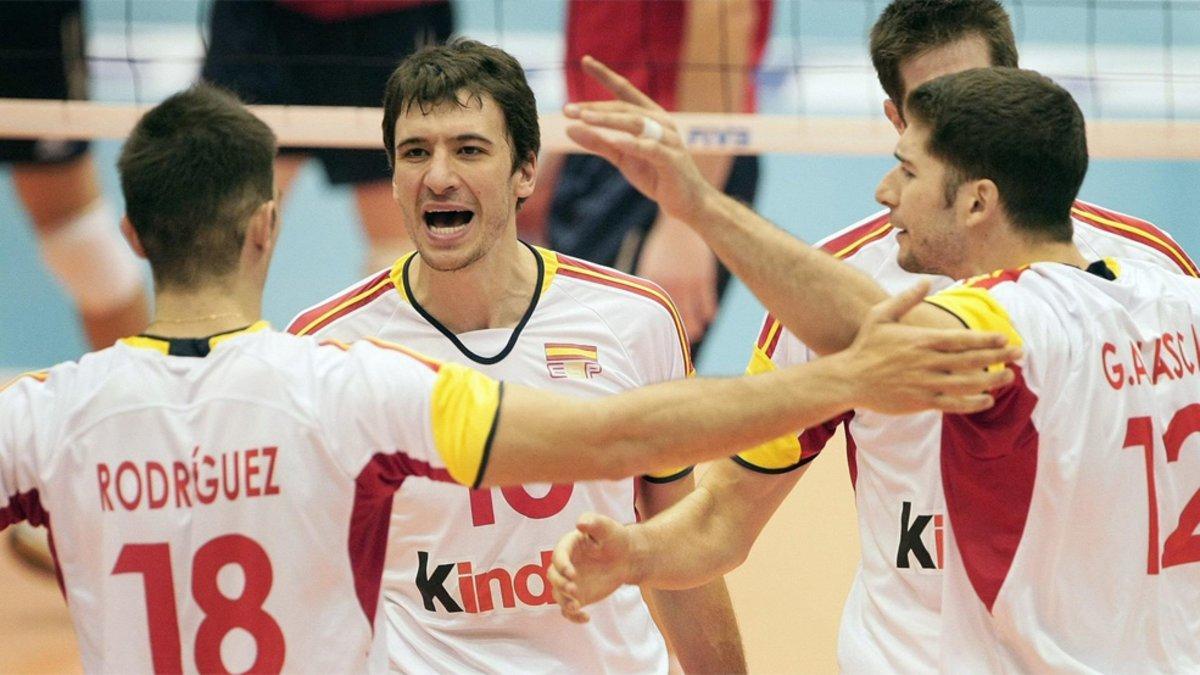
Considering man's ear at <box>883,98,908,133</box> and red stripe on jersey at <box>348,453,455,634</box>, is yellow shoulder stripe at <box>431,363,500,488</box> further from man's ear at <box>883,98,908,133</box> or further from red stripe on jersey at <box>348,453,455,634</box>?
man's ear at <box>883,98,908,133</box>

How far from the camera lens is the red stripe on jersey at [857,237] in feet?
13.8

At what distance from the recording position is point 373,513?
2.90 meters

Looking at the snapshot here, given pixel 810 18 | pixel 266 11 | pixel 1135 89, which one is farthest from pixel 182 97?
pixel 1135 89

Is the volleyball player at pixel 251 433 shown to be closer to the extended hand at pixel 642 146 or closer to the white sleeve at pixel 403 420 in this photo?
the white sleeve at pixel 403 420

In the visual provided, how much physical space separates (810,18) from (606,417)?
10657mm

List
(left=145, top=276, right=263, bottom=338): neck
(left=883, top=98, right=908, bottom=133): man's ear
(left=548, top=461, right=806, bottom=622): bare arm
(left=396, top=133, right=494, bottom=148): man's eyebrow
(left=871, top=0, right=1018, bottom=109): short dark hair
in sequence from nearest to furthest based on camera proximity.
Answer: (left=145, top=276, right=263, bottom=338): neck → (left=548, top=461, right=806, bottom=622): bare arm → (left=396, top=133, right=494, bottom=148): man's eyebrow → (left=883, top=98, right=908, bottom=133): man's ear → (left=871, top=0, right=1018, bottom=109): short dark hair

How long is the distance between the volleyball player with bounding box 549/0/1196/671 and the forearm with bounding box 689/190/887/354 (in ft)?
2.60

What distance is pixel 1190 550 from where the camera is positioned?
3.19 m

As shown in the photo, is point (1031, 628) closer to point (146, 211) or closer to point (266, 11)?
point (146, 211)

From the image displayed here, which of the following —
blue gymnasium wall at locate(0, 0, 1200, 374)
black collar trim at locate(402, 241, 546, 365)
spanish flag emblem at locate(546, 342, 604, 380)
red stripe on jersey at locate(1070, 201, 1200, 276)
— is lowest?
blue gymnasium wall at locate(0, 0, 1200, 374)

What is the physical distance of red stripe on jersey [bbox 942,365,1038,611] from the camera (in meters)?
2.94

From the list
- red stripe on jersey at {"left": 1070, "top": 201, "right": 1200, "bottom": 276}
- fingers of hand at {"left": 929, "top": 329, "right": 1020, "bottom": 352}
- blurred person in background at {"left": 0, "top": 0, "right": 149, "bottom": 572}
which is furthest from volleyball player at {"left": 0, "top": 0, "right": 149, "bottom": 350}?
fingers of hand at {"left": 929, "top": 329, "right": 1020, "bottom": 352}

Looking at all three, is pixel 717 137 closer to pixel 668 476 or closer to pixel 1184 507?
pixel 668 476

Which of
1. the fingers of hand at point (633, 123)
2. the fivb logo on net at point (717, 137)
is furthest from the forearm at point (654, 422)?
the fivb logo on net at point (717, 137)
